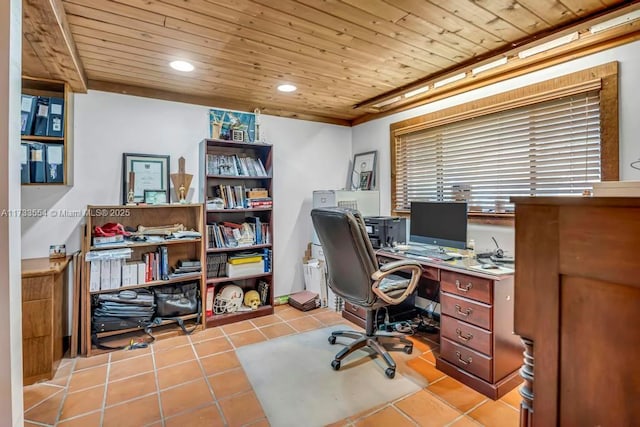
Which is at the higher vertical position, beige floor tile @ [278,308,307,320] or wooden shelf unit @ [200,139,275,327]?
wooden shelf unit @ [200,139,275,327]

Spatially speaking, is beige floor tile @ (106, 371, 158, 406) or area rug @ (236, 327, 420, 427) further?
beige floor tile @ (106, 371, 158, 406)

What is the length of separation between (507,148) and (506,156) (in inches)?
2.6

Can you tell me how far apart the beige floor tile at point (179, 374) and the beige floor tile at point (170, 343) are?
35 centimetres

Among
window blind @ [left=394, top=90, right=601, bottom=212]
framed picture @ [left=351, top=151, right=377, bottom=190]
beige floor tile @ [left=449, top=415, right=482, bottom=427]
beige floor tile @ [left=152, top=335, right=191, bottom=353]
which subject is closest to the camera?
beige floor tile @ [left=449, top=415, right=482, bottom=427]

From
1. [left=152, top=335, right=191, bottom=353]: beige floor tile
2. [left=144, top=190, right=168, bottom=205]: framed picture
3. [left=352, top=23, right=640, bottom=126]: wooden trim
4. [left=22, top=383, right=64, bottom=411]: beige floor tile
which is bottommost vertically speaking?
[left=22, top=383, right=64, bottom=411]: beige floor tile

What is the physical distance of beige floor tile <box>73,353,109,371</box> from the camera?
241 cm

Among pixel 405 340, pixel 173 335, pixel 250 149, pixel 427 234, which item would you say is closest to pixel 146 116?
pixel 250 149

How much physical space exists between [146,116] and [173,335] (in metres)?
2.06

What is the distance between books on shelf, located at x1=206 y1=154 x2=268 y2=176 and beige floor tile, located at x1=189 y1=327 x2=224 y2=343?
4.96 feet

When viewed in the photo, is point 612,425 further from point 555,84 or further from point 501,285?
point 555,84

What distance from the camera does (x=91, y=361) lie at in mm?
2482

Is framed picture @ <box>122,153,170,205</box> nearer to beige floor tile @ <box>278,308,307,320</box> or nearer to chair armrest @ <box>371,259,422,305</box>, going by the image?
beige floor tile @ <box>278,308,307,320</box>

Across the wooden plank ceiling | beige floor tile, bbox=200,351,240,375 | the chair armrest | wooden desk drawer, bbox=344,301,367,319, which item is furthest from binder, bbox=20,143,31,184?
wooden desk drawer, bbox=344,301,367,319

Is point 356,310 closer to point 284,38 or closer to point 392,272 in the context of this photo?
point 392,272
